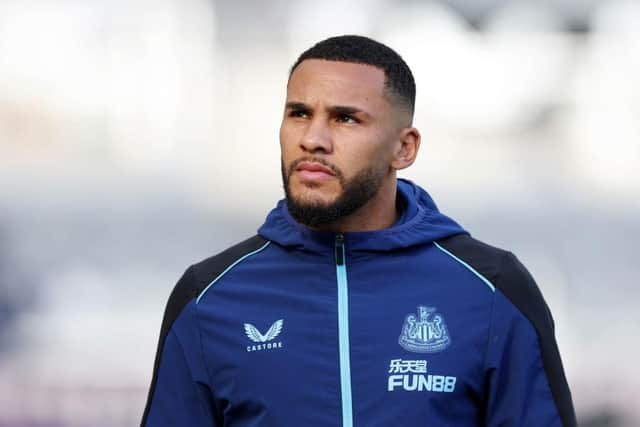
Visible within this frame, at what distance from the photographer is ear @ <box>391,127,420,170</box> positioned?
270 centimetres

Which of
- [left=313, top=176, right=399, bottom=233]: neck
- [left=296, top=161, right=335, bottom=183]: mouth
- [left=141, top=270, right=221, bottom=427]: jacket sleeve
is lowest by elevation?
[left=141, top=270, right=221, bottom=427]: jacket sleeve

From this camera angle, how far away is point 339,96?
262cm

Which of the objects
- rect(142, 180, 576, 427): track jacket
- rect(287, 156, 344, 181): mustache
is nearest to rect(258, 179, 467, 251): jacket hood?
rect(142, 180, 576, 427): track jacket

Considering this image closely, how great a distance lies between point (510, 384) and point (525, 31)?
1.91 m

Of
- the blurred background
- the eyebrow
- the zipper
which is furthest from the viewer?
the blurred background

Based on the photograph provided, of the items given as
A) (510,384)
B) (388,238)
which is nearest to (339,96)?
(388,238)

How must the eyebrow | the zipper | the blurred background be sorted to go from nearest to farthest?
the zipper
the eyebrow
the blurred background

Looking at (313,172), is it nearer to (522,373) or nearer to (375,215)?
(375,215)

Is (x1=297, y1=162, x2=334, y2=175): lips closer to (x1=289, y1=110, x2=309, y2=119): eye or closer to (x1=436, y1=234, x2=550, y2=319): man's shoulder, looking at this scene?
(x1=289, y1=110, x2=309, y2=119): eye

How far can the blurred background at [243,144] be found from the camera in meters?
4.24

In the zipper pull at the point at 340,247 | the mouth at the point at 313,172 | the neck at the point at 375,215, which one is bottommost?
the zipper pull at the point at 340,247

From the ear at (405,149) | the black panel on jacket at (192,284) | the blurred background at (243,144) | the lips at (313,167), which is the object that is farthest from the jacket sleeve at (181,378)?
Answer: the blurred background at (243,144)

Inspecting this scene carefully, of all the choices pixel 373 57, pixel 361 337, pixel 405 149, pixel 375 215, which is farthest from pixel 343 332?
pixel 373 57

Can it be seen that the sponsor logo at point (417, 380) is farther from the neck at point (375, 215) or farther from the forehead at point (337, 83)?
the forehead at point (337, 83)
